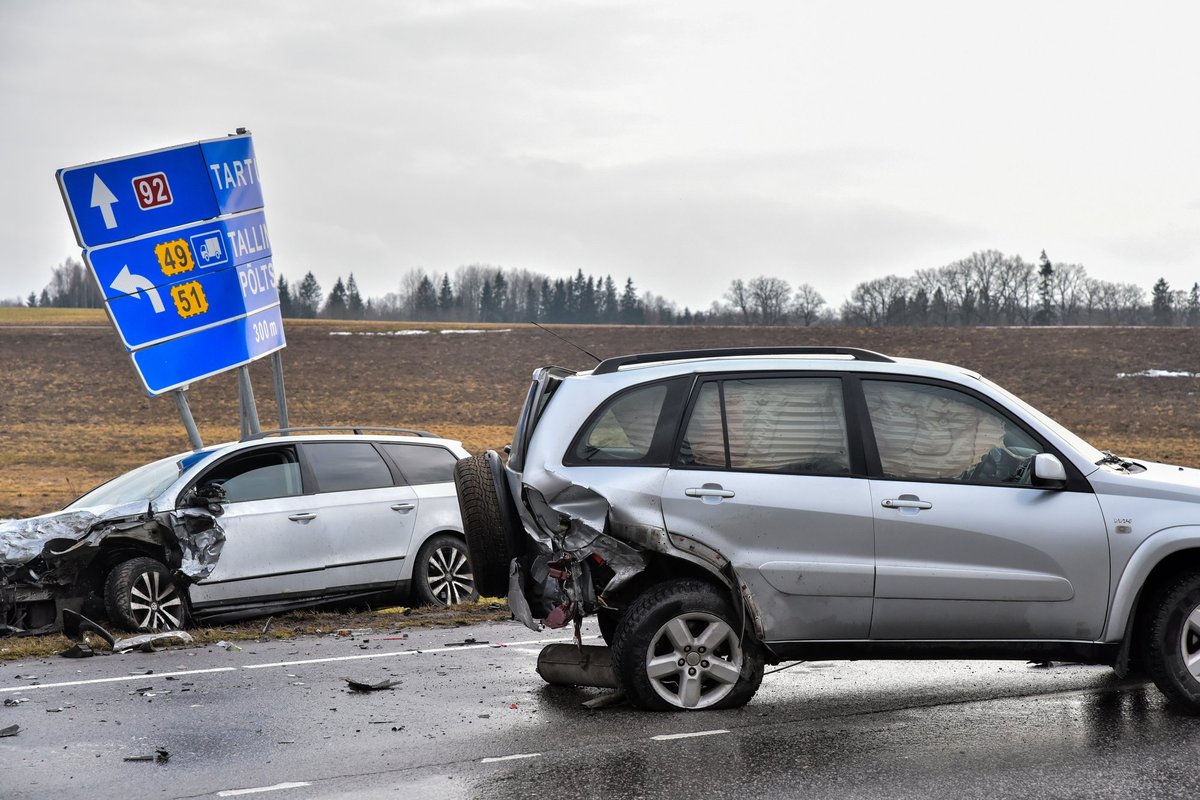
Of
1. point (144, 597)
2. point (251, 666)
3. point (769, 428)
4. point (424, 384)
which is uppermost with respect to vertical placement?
point (769, 428)

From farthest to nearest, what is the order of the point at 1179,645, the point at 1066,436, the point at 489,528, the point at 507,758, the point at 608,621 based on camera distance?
the point at 608,621
the point at 489,528
the point at 1066,436
the point at 1179,645
the point at 507,758

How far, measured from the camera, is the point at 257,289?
15.2 meters

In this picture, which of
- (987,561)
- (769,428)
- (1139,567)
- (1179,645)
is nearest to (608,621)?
(769,428)

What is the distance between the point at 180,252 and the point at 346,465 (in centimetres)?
507

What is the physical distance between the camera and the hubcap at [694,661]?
249 inches

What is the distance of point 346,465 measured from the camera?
1049 cm

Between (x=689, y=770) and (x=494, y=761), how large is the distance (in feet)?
2.90

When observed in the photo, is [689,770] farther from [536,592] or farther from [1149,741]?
[1149,741]

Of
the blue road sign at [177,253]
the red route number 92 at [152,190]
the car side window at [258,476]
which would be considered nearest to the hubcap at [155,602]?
the car side window at [258,476]

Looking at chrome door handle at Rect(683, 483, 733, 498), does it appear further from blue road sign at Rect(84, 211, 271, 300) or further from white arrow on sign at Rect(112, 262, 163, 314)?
white arrow on sign at Rect(112, 262, 163, 314)

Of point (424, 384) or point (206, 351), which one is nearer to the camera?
point (206, 351)

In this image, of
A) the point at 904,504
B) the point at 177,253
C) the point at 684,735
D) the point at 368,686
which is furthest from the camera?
the point at 177,253

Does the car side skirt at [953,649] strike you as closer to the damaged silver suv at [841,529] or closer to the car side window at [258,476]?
the damaged silver suv at [841,529]

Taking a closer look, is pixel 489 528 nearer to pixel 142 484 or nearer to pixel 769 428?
pixel 769 428
